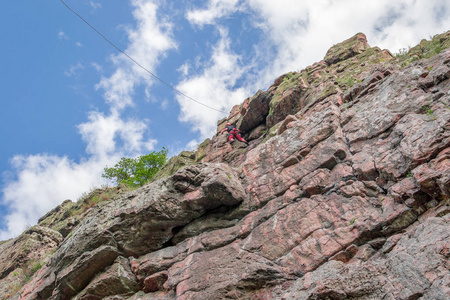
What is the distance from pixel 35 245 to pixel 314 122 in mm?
21961

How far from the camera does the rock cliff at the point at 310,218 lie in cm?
741

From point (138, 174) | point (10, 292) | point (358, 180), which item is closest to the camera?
point (358, 180)

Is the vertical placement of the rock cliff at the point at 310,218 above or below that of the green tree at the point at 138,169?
below

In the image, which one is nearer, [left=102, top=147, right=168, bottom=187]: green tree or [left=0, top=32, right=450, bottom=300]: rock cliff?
[left=0, top=32, right=450, bottom=300]: rock cliff

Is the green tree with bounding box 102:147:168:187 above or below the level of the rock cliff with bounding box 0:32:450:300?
above

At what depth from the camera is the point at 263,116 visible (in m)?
23.8

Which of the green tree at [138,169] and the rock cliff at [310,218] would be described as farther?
the green tree at [138,169]

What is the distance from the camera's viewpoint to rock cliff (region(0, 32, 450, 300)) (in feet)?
24.3

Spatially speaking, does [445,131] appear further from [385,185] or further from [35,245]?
[35,245]

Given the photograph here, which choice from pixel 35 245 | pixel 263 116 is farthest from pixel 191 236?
pixel 35 245

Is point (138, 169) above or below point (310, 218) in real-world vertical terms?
above

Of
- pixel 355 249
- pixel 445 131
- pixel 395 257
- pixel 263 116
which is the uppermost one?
pixel 263 116

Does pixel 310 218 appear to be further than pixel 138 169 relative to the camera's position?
No

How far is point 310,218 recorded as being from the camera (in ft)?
32.9
